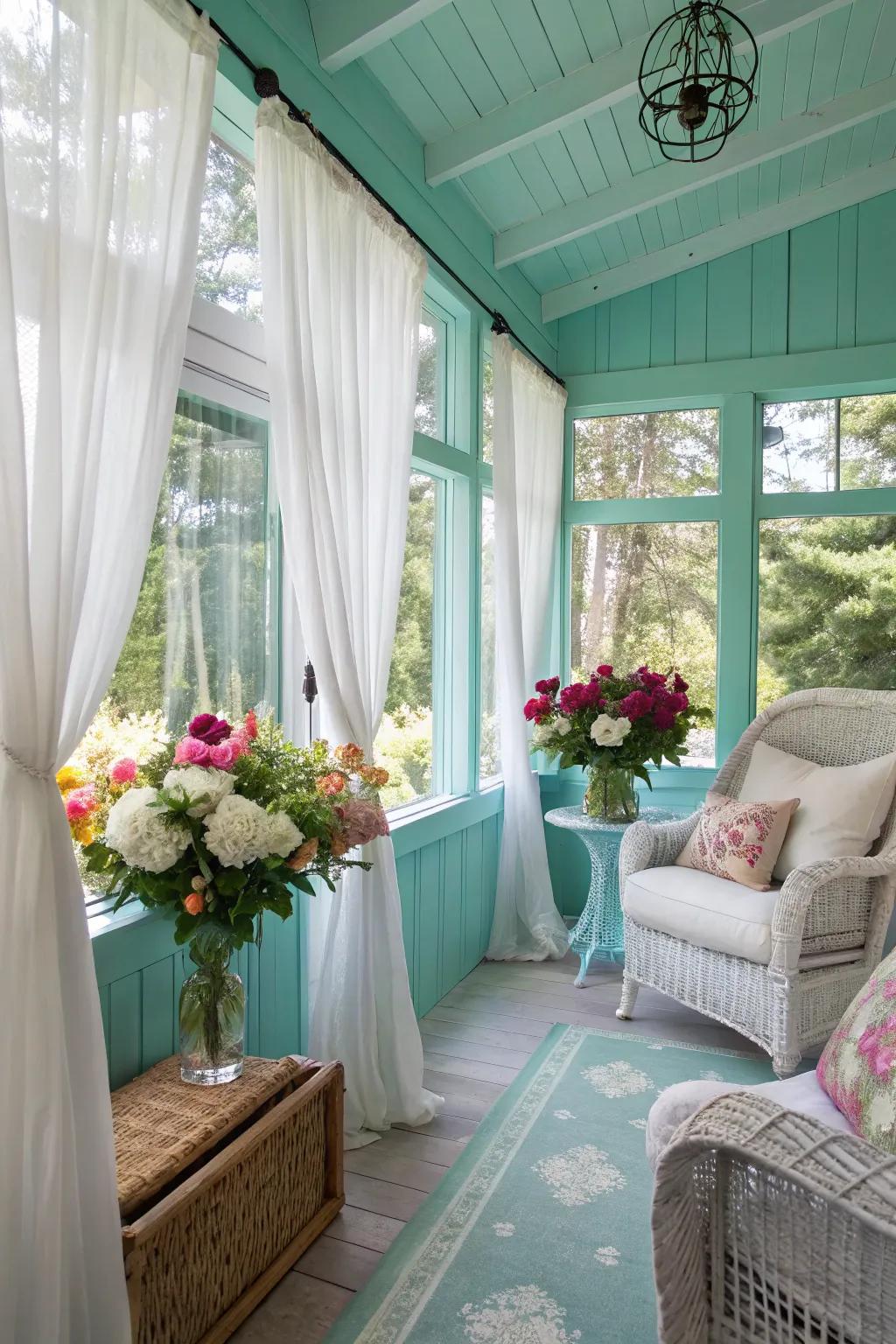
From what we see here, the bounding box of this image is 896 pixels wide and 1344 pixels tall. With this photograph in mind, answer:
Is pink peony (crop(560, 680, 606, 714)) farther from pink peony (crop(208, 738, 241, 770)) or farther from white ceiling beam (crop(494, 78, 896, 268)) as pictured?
pink peony (crop(208, 738, 241, 770))

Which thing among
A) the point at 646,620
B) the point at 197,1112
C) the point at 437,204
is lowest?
the point at 197,1112

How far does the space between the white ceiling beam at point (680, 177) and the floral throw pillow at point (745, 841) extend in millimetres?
2339

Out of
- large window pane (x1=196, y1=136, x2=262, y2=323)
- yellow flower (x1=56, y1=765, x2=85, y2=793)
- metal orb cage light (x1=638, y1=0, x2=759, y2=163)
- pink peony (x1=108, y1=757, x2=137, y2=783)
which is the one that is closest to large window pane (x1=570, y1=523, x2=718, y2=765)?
metal orb cage light (x1=638, y1=0, x2=759, y2=163)

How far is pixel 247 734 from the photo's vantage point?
189 centimetres

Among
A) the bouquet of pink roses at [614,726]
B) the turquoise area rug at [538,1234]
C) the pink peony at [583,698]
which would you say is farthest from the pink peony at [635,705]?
the turquoise area rug at [538,1234]

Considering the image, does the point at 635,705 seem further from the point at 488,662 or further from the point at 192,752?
the point at 192,752

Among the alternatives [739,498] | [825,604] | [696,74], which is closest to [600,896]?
[825,604]

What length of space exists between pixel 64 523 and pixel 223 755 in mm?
509

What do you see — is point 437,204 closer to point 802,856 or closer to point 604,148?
point 604,148

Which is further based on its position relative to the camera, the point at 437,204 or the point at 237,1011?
the point at 437,204

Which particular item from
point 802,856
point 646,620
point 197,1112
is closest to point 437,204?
point 646,620

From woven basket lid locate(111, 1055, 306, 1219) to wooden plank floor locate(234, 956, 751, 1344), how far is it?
1.19 ft

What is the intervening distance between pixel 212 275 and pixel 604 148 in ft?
6.39

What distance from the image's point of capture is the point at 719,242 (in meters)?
4.13
